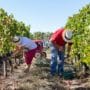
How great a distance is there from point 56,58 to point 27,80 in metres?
2.19

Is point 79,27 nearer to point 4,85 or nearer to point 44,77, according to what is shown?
point 44,77

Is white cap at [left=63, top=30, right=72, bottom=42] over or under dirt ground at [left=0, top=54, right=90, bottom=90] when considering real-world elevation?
over

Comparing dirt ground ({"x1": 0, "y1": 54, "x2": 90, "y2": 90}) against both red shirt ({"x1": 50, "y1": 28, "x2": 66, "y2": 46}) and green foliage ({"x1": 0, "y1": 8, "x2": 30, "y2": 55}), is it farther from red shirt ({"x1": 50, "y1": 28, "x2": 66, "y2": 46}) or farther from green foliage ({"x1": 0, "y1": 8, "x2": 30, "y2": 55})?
red shirt ({"x1": 50, "y1": 28, "x2": 66, "y2": 46})

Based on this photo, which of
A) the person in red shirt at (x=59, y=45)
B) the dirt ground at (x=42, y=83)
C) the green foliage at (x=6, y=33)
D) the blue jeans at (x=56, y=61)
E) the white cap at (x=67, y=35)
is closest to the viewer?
the dirt ground at (x=42, y=83)

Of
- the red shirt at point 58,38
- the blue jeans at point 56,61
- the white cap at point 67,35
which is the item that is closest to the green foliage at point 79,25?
the white cap at point 67,35

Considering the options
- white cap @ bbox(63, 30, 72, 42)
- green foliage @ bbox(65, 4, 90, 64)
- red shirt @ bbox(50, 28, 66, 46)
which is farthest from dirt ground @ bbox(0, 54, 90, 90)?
white cap @ bbox(63, 30, 72, 42)

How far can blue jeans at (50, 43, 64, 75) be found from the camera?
1173cm

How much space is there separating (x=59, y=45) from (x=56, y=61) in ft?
1.89

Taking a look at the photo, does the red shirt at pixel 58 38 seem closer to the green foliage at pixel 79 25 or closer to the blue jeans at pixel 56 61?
the blue jeans at pixel 56 61

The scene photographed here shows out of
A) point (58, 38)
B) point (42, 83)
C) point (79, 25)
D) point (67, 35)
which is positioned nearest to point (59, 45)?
point (58, 38)

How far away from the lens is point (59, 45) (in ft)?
37.9

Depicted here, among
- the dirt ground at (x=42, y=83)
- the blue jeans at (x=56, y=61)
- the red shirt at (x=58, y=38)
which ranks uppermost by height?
the red shirt at (x=58, y=38)

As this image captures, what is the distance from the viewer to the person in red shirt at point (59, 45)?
1130cm

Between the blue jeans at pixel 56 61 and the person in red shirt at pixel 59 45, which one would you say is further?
the blue jeans at pixel 56 61
